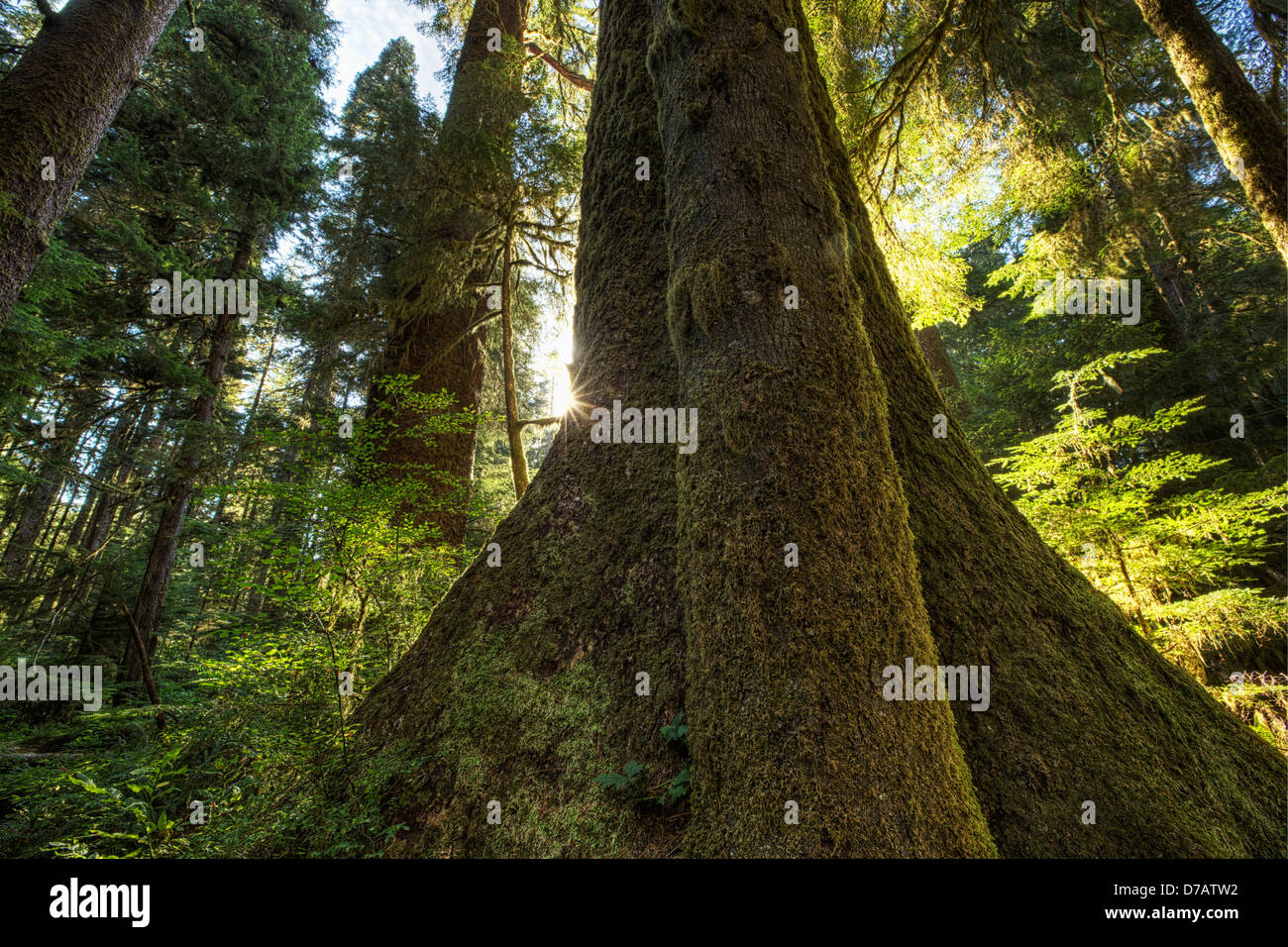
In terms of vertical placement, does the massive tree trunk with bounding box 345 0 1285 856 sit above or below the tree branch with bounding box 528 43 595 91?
below

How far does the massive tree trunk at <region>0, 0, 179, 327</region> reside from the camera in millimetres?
3602

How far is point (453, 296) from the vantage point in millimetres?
7090

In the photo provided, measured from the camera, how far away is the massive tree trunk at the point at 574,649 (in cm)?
184

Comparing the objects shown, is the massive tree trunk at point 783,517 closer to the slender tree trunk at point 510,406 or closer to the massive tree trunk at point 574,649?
the massive tree trunk at point 574,649

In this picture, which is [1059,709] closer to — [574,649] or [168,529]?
[574,649]

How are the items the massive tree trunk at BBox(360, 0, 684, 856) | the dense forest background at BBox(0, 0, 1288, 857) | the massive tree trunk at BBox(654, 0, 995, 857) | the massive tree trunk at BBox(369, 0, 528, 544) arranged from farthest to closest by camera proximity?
the massive tree trunk at BBox(369, 0, 528, 544) → the dense forest background at BBox(0, 0, 1288, 857) → the massive tree trunk at BBox(360, 0, 684, 856) → the massive tree trunk at BBox(654, 0, 995, 857)

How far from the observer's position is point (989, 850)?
140 cm

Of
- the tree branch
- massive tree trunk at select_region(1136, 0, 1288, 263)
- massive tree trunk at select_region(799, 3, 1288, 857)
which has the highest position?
the tree branch

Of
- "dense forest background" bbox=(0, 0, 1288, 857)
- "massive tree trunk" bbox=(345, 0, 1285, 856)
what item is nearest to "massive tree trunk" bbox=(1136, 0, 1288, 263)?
"dense forest background" bbox=(0, 0, 1288, 857)

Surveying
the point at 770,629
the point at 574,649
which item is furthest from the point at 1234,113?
the point at 574,649

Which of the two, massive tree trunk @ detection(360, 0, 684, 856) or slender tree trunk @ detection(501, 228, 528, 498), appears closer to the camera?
massive tree trunk @ detection(360, 0, 684, 856)

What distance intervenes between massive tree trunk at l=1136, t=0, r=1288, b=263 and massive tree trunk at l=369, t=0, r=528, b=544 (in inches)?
282

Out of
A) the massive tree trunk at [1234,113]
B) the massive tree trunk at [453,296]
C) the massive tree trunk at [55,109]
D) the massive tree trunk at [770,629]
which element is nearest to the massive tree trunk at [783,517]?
the massive tree trunk at [770,629]

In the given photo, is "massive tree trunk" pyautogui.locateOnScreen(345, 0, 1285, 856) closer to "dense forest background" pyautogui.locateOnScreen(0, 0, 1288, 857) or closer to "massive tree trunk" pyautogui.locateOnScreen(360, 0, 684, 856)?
"massive tree trunk" pyautogui.locateOnScreen(360, 0, 684, 856)
